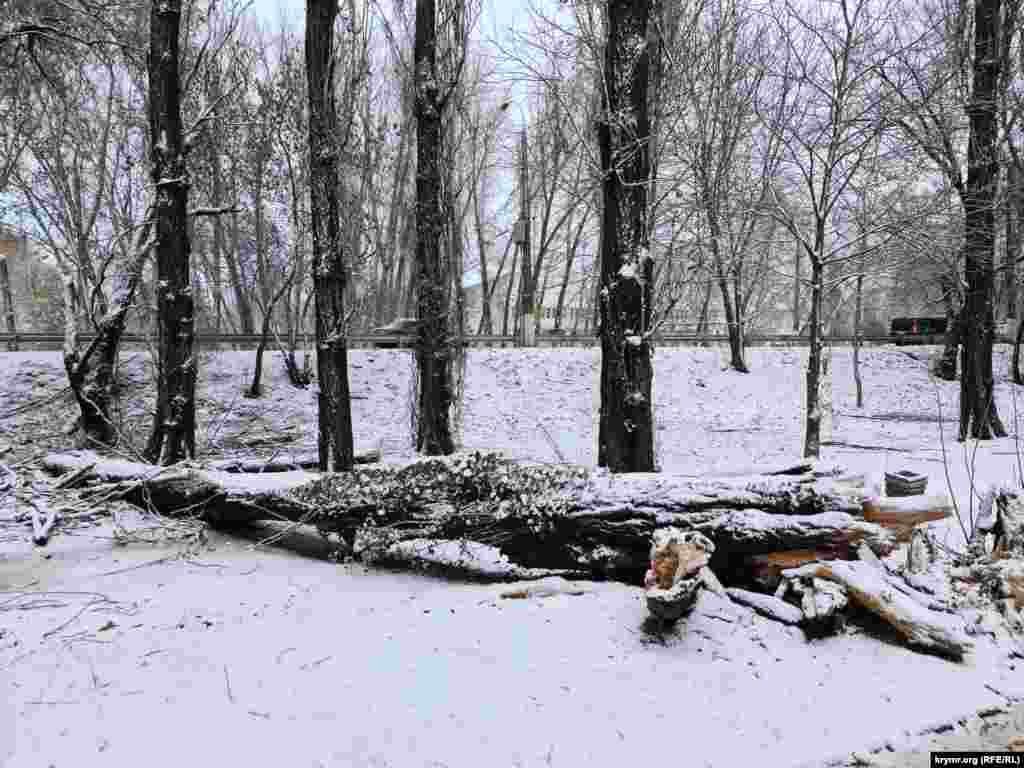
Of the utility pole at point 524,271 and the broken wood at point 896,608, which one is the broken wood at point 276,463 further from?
the utility pole at point 524,271

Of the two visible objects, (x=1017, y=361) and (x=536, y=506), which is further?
(x=1017, y=361)

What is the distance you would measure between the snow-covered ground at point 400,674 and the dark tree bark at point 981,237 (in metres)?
8.68

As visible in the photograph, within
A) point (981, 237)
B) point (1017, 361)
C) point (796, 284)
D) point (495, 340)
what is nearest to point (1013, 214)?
point (981, 237)

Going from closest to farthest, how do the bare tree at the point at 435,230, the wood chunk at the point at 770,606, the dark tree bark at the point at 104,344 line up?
the wood chunk at the point at 770,606 → the dark tree bark at the point at 104,344 → the bare tree at the point at 435,230

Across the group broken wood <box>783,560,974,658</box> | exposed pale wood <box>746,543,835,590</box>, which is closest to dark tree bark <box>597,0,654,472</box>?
exposed pale wood <box>746,543,835,590</box>

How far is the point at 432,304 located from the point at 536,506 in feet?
15.4

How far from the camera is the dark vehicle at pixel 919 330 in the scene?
2148 centimetres

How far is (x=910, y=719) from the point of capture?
98.3 inches

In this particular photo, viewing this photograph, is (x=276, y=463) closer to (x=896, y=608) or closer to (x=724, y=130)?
(x=896, y=608)

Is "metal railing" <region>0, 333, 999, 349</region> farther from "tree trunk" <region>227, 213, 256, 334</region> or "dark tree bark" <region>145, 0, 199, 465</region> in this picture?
"dark tree bark" <region>145, 0, 199, 465</region>

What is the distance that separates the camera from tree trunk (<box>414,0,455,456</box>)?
306 inches

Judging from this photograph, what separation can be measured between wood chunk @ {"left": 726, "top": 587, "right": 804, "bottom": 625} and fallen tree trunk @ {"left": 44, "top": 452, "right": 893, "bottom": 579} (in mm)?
285

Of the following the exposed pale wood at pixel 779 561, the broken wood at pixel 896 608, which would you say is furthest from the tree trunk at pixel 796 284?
the broken wood at pixel 896 608

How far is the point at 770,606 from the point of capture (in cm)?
319
